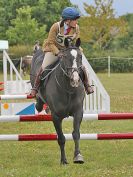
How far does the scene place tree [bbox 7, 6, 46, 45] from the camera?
51.1 metres

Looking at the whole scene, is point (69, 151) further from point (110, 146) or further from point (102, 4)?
point (102, 4)

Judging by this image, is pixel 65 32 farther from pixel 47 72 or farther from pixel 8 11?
pixel 8 11

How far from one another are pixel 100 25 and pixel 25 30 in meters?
8.50

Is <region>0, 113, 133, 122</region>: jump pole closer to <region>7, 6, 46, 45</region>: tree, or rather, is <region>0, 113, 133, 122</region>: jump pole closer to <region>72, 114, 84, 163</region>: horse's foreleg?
<region>72, 114, 84, 163</region>: horse's foreleg

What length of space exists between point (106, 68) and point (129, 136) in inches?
1355

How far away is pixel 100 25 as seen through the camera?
181ft

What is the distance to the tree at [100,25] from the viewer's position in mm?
55312

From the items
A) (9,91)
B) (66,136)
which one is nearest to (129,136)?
(66,136)

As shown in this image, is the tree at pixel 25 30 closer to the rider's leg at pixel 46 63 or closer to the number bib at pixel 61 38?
the rider's leg at pixel 46 63

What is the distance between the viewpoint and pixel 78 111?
7328mm

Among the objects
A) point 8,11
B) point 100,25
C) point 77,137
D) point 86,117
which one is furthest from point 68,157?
point 8,11

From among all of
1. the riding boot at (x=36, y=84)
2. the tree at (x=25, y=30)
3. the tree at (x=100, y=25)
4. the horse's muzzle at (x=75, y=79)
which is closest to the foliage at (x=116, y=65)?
the tree at (x=25, y=30)

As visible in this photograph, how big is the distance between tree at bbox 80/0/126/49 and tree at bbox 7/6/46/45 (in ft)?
17.2

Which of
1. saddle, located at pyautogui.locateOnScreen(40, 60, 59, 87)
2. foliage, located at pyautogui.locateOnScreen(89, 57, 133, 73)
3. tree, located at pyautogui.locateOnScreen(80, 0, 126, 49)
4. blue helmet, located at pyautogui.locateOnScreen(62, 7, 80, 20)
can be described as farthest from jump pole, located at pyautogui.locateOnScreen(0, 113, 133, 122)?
Result: tree, located at pyautogui.locateOnScreen(80, 0, 126, 49)
